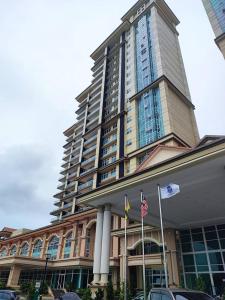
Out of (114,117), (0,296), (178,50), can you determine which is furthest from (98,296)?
(178,50)

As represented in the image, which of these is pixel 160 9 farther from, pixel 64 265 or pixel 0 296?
pixel 0 296

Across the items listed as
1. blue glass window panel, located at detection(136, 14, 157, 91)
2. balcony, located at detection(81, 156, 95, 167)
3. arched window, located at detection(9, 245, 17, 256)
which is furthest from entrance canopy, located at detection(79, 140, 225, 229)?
arched window, located at detection(9, 245, 17, 256)

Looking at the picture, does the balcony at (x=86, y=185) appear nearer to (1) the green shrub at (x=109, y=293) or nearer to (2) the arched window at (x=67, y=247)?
(2) the arched window at (x=67, y=247)

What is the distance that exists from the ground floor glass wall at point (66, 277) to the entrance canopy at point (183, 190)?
16.1m

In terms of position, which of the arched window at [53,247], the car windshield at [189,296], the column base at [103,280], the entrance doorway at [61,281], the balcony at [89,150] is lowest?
the car windshield at [189,296]

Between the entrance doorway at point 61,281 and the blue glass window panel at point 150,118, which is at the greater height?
the blue glass window panel at point 150,118

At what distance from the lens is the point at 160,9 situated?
6300 centimetres

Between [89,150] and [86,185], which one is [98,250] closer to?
[86,185]

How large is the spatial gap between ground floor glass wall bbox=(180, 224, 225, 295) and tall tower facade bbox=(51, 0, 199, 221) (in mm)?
15051

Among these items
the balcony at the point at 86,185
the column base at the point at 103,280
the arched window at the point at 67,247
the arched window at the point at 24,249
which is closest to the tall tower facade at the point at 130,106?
the balcony at the point at 86,185

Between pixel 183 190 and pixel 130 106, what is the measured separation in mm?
34559

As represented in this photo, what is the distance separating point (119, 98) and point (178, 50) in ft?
71.0

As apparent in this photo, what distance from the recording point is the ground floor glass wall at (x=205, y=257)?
22125 mm

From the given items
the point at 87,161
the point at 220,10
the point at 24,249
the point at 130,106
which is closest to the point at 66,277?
the point at 24,249
